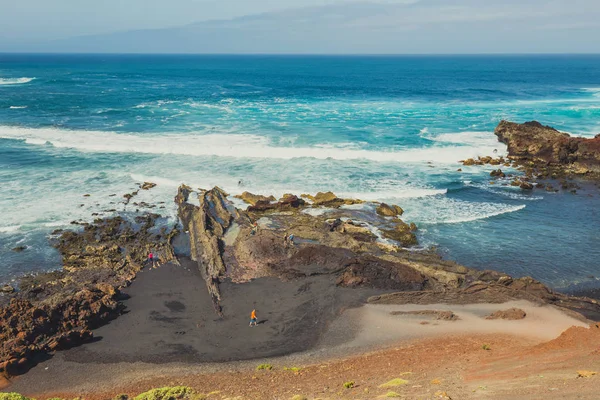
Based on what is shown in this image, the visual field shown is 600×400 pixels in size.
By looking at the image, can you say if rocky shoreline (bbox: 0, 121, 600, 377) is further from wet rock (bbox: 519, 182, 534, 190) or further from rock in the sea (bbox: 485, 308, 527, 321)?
wet rock (bbox: 519, 182, 534, 190)

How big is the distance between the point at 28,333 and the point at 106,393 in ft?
17.9

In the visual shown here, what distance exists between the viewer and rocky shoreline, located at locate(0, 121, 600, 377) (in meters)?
20.9

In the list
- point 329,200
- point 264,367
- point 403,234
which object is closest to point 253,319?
point 264,367

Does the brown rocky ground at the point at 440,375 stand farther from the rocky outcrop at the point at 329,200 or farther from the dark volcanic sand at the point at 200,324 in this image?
the rocky outcrop at the point at 329,200

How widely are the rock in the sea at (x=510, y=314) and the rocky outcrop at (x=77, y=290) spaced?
1759 centimetres

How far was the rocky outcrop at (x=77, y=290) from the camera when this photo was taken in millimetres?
19453

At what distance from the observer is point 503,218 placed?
3391 cm

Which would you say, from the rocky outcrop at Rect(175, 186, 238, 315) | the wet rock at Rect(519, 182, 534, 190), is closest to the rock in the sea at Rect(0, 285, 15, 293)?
the rocky outcrop at Rect(175, 186, 238, 315)

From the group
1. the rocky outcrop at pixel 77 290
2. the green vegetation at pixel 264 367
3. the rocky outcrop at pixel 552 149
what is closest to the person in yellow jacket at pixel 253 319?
the green vegetation at pixel 264 367

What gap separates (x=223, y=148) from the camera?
171 feet

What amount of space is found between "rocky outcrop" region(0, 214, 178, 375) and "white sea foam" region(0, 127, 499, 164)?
1947cm

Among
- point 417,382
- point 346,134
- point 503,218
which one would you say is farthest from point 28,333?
point 346,134

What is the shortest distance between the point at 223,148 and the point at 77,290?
3055 centimetres

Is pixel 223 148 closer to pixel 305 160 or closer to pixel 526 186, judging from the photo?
pixel 305 160
